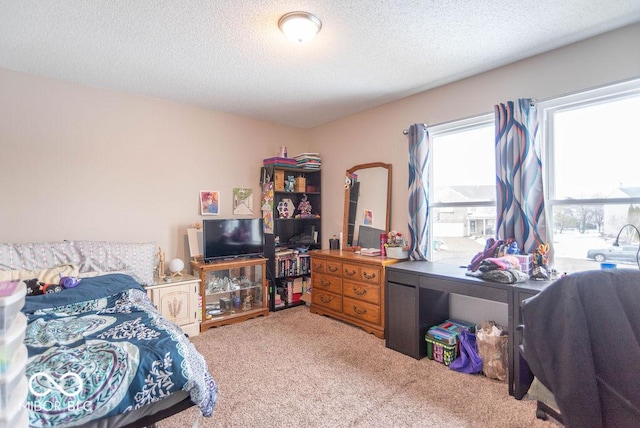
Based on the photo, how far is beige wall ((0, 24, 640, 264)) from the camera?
2510 millimetres

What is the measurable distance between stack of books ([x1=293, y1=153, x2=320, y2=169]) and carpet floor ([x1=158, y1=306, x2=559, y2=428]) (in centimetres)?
223

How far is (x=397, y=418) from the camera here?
1.88 m

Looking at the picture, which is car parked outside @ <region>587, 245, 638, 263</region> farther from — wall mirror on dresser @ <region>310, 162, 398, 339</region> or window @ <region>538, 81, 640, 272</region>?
wall mirror on dresser @ <region>310, 162, 398, 339</region>

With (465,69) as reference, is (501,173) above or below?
below

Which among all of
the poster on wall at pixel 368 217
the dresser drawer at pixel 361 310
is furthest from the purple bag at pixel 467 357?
the poster on wall at pixel 368 217

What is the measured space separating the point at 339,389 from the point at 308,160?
9.53 feet

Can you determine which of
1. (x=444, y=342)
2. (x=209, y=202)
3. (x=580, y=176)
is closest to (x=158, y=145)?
(x=209, y=202)

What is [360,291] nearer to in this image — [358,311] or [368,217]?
[358,311]

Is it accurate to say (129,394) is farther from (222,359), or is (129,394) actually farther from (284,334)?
(284,334)

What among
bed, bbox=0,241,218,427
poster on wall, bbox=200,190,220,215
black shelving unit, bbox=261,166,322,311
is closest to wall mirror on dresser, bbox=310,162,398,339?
black shelving unit, bbox=261,166,322,311

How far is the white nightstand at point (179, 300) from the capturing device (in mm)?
3035

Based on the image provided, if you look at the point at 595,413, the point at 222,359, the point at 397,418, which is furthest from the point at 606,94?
the point at 222,359

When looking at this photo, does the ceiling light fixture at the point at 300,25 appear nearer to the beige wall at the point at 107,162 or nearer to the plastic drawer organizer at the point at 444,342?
the beige wall at the point at 107,162

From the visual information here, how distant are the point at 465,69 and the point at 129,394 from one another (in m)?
3.27
